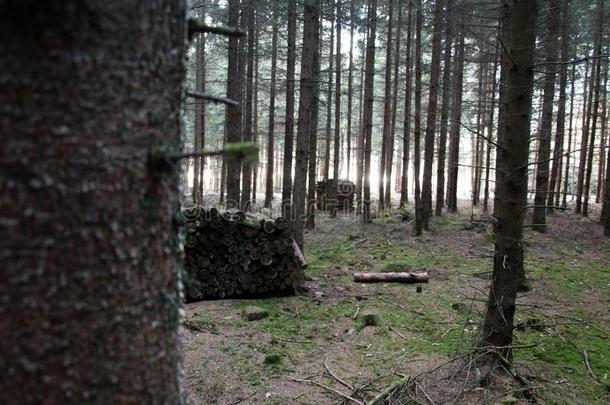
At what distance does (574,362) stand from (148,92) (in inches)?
202

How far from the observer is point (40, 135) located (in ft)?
2.75

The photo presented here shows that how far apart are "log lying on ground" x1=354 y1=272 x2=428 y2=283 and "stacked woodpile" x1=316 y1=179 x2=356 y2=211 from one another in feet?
35.5

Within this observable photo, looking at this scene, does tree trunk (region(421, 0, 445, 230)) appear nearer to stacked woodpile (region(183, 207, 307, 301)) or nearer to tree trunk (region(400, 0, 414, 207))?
tree trunk (region(400, 0, 414, 207))

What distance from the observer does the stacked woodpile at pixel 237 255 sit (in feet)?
22.1

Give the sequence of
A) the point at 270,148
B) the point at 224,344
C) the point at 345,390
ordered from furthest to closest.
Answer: the point at 270,148 → the point at 224,344 → the point at 345,390

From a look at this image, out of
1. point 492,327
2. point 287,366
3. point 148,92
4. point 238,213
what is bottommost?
point 287,366

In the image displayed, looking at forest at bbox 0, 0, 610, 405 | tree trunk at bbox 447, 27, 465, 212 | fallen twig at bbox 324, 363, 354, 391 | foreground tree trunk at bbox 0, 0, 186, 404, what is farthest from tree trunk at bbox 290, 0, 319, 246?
foreground tree trunk at bbox 0, 0, 186, 404

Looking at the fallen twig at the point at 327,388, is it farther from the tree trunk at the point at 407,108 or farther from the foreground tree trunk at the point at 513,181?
the tree trunk at the point at 407,108

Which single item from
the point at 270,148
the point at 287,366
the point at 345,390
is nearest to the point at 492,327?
the point at 345,390

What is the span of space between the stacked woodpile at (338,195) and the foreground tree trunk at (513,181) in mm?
14477

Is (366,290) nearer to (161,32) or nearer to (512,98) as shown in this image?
(512,98)

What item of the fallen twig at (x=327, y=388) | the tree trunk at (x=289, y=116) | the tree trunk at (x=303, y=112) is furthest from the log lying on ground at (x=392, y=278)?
the tree trunk at (x=289, y=116)

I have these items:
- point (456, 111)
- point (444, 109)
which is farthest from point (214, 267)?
point (456, 111)

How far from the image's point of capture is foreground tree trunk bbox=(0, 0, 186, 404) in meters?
0.82
